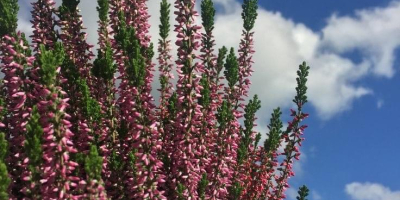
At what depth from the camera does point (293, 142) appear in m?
17.1

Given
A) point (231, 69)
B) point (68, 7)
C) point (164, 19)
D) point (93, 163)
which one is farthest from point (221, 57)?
point (93, 163)

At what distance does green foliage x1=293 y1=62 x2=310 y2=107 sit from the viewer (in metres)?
17.0

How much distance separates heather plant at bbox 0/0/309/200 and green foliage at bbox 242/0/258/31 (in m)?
1.28

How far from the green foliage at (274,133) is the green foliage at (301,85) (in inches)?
30.3

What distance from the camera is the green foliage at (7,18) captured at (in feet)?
43.7

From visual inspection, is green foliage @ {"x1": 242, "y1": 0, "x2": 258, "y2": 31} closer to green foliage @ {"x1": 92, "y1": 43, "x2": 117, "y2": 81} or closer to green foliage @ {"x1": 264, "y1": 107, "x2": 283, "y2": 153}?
green foliage @ {"x1": 264, "y1": 107, "x2": 283, "y2": 153}

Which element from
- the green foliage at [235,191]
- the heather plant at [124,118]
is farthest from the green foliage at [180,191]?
the green foliage at [235,191]

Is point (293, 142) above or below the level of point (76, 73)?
above

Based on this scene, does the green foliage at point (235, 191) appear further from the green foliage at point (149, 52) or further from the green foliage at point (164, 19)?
the green foliage at point (164, 19)

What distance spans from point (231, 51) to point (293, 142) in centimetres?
360

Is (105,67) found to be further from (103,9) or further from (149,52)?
(103,9)

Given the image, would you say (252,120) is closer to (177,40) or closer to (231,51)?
(231,51)

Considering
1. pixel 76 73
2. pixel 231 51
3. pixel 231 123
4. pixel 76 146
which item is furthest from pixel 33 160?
pixel 231 51

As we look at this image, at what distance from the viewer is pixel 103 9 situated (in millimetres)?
16312
